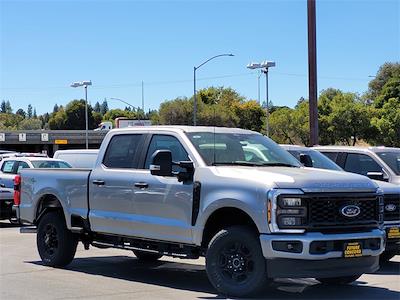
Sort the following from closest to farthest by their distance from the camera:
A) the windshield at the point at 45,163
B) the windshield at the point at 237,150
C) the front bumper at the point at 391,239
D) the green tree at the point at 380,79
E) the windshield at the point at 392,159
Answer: the windshield at the point at 237,150
the front bumper at the point at 391,239
the windshield at the point at 392,159
the windshield at the point at 45,163
the green tree at the point at 380,79

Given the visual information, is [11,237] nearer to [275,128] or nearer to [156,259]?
[156,259]

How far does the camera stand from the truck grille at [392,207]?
9750 millimetres

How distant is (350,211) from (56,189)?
4.83 m

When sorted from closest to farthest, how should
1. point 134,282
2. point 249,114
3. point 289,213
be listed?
point 289,213
point 134,282
point 249,114

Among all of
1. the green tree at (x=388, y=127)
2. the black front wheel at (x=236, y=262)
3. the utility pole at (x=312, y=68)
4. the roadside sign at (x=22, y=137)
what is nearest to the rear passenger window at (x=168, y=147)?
the black front wheel at (x=236, y=262)

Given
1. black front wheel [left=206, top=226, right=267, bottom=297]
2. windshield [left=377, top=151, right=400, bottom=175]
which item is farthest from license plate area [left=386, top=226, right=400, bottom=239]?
black front wheel [left=206, top=226, right=267, bottom=297]

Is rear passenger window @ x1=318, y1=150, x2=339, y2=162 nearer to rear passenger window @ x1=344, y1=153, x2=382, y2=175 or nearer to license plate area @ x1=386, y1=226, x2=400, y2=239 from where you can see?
rear passenger window @ x1=344, y1=153, x2=382, y2=175

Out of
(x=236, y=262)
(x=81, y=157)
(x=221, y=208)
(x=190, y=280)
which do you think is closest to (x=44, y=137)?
(x=81, y=157)

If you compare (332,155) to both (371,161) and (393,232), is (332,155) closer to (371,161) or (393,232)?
(371,161)

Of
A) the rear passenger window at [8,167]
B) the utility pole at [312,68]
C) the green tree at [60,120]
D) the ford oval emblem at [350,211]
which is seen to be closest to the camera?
the ford oval emblem at [350,211]

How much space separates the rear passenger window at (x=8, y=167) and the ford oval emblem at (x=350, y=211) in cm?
1269

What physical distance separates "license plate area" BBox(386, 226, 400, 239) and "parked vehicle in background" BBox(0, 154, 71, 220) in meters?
10.8

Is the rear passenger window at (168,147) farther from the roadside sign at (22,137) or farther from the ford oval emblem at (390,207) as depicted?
the roadside sign at (22,137)

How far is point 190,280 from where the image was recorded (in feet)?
29.6
